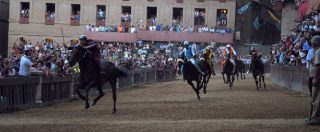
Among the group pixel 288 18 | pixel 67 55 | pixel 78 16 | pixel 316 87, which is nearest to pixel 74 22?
pixel 78 16

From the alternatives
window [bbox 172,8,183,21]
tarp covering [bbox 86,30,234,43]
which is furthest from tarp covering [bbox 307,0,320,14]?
window [bbox 172,8,183,21]

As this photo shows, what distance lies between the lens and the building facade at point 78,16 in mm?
69500

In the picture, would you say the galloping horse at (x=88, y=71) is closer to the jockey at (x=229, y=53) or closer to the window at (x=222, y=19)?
the jockey at (x=229, y=53)

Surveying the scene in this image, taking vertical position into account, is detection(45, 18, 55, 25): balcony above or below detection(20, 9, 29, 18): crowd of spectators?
below

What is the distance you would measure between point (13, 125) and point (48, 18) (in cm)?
5673

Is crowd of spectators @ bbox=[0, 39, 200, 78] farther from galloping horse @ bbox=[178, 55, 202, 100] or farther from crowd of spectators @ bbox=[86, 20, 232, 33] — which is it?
galloping horse @ bbox=[178, 55, 202, 100]

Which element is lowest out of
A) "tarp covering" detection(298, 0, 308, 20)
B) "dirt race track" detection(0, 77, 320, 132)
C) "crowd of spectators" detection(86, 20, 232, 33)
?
"dirt race track" detection(0, 77, 320, 132)

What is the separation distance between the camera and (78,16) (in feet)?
228

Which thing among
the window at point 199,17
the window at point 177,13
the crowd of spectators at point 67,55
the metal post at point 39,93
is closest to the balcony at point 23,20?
the crowd of spectators at point 67,55

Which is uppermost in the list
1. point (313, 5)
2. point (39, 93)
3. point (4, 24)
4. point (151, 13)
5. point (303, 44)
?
point (151, 13)

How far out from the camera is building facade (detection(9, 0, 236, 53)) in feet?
228

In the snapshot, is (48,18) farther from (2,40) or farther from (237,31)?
(237,31)

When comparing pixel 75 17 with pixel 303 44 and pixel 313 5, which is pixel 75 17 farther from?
pixel 303 44

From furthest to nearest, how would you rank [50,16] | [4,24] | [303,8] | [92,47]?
[4,24] → [50,16] → [303,8] → [92,47]
